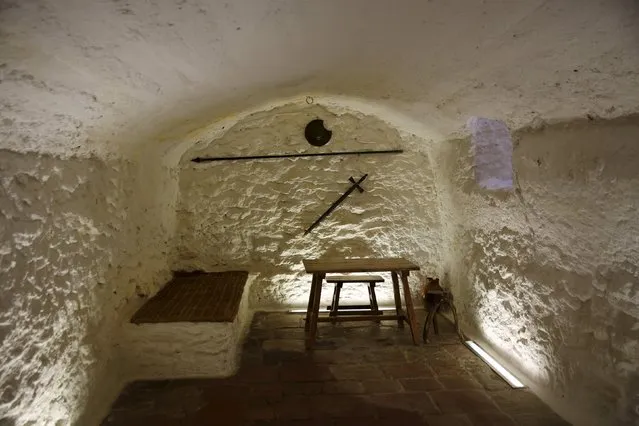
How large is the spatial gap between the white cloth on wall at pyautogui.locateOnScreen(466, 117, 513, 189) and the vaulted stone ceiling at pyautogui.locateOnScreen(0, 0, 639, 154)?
28.4 inches

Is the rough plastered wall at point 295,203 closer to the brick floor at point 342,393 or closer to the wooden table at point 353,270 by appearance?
the wooden table at point 353,270

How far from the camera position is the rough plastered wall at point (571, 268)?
1.74 meters

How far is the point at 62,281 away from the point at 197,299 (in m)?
1.18

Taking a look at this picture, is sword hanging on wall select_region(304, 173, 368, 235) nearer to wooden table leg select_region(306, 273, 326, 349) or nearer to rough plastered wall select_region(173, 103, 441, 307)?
rough plastered wall select_region(173, 103, 441, 307)

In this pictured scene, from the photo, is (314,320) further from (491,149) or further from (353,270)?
(491,149)

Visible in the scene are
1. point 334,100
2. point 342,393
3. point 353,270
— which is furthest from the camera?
point 334,100

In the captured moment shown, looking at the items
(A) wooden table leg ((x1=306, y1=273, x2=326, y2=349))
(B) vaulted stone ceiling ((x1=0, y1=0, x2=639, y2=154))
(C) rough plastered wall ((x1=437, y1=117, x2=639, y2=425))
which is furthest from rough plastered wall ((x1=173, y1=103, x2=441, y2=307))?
(B) vaulted stone ceiling ((x1=0, y1=0, x2=639, y2=154))

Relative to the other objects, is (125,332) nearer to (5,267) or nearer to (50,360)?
(50,360)

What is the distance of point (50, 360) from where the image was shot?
1.75 metres

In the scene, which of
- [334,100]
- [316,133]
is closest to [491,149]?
[334,100]

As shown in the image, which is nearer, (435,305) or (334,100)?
(435,305)

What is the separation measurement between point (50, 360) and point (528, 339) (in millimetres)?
2655

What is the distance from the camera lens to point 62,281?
6.17ft

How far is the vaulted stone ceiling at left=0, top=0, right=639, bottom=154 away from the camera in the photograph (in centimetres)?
122
